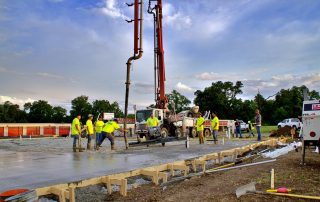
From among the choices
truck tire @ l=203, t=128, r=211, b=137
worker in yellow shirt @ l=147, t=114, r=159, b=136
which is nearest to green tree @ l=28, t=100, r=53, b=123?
truck tire @ l=203, t=128, r=211, b=137

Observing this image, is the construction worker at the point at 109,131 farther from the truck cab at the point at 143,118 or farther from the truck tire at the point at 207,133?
the truck tire at the point at 207,133

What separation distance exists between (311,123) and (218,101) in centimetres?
7977

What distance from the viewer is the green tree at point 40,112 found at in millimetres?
101500

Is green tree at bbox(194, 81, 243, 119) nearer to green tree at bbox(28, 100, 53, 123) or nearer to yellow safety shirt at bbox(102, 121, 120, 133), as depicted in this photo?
green tree at bbox(28, 100, 53, 123)

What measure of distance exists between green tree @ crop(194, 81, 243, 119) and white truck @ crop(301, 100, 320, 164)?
261 ft

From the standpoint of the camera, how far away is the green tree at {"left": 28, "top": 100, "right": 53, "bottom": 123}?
101500 millimetres

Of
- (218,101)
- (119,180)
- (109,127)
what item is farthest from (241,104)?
(119,180)

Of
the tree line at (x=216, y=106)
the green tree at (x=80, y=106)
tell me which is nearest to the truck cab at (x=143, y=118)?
the tree line at (x=216, y=106)

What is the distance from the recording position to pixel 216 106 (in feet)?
294

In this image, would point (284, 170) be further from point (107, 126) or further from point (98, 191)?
point (107, 126)

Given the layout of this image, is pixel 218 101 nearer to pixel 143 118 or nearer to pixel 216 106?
pixel 216 106

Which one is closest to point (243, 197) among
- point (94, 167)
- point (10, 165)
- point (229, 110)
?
point (94, 167)

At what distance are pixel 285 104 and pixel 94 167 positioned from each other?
90.5 metres

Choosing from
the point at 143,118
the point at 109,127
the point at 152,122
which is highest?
the point at 143,118
